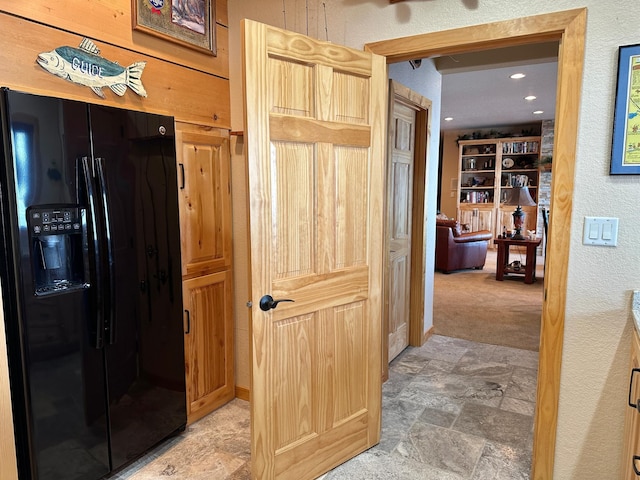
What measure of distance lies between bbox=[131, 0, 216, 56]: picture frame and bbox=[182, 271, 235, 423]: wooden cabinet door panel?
1.32 metres

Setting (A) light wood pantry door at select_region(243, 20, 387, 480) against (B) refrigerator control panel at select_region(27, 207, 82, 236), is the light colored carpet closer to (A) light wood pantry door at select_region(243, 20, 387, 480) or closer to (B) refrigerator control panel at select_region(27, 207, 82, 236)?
(A) light wood pantry door at select_region(243, 20, 387, 480)

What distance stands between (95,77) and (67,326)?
1.10 meters

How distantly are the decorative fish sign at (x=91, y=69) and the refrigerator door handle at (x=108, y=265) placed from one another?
377mm

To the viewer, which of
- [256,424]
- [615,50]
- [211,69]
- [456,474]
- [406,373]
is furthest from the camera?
[406,373]

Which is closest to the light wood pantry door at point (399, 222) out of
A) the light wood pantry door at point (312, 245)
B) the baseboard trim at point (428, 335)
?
the baseboard trim at point (428, 335)

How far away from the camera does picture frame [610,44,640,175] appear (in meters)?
1.71

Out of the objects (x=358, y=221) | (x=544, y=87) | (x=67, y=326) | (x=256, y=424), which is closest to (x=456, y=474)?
(x=256, y=424)

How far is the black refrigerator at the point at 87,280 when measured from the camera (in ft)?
5.40

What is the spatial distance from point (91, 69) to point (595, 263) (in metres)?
2.37

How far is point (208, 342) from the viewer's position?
2633 millimetres

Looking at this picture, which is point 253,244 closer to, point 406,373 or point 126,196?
point 126,196

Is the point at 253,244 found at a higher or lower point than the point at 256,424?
higher

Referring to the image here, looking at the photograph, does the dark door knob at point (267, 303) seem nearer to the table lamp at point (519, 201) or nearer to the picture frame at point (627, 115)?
the picture frame at point (627, 115)

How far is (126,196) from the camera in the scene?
1.99 meters
